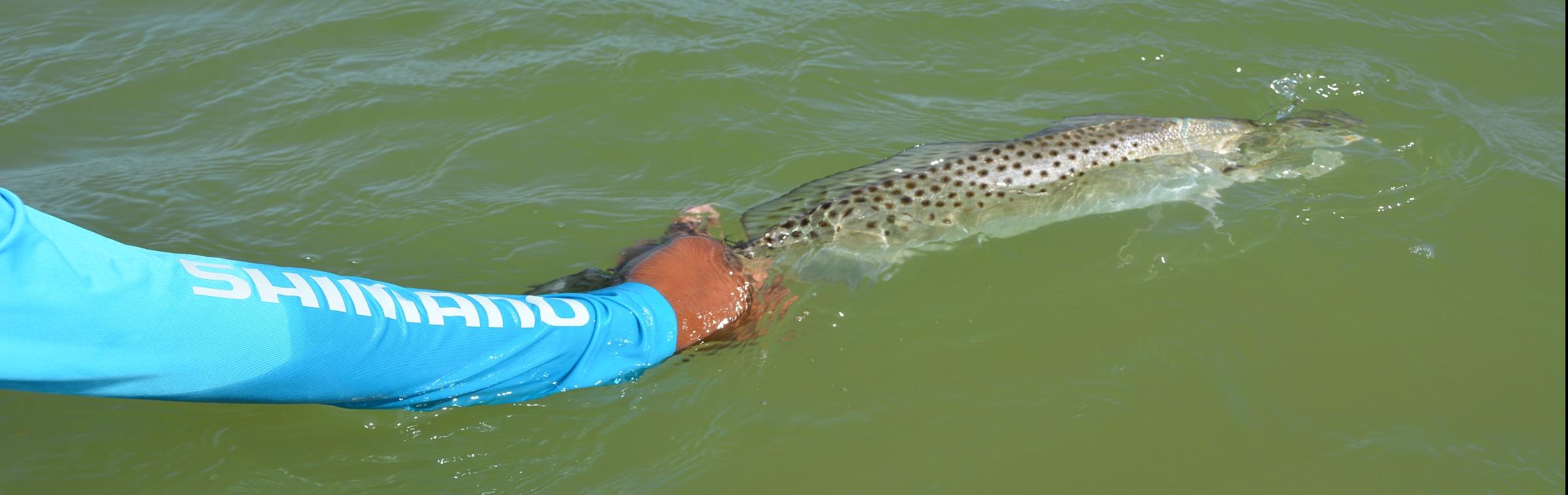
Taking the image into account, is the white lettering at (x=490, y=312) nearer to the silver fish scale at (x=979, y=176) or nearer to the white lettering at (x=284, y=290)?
the white lettering at (x=284, y=290)

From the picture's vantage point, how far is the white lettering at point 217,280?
2.93 meters

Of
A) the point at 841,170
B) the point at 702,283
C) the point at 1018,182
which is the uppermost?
the point at 841,170

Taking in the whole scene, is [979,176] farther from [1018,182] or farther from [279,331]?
[279,331]

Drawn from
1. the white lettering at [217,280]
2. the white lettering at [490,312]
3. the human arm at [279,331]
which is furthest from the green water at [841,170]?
the white lettering at [217,280]

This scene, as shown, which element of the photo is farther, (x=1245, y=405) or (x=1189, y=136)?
(x=1189, y=136)

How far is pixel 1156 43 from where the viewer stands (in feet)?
25.2

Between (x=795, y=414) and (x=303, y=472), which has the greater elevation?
(x=303, y=472)

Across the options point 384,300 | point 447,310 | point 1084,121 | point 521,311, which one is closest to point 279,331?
point 384,300

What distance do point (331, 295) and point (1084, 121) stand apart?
4.30 meters

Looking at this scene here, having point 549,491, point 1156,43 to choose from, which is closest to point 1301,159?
point 1156,43

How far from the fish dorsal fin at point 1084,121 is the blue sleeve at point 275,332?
2.82 m

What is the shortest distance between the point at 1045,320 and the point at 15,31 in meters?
8.19

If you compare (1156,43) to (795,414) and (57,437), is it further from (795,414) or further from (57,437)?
(57,437)

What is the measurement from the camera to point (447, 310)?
3582 mm
